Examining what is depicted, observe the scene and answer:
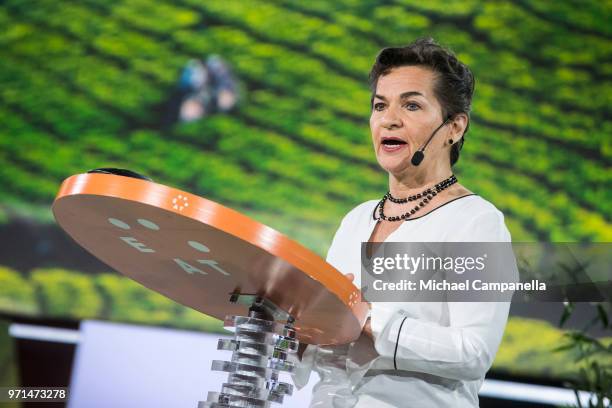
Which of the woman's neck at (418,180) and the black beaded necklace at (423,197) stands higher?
the woman's neck at (418,180)

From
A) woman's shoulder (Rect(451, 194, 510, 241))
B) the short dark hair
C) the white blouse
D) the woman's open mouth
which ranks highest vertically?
the short dark hair

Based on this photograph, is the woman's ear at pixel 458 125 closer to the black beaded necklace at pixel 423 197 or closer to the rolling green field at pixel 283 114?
the black beaded necklace at pixel 423 197

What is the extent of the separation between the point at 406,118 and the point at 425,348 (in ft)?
1.94

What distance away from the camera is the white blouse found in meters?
1.41

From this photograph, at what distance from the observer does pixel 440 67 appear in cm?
179

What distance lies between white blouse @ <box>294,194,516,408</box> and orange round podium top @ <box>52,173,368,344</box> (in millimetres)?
95

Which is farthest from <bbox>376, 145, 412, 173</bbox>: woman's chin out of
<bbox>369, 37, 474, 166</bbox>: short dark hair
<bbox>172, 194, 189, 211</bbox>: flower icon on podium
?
<bbox>172, 194, 189, 211</bbox>: flower icon on podium

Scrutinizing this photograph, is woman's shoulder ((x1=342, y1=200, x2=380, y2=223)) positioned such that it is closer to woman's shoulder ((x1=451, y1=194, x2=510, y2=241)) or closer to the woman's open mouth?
the woman's open mouth

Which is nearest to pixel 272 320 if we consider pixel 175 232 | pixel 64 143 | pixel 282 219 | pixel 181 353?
pixel 175 232

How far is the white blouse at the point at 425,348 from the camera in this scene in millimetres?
1414

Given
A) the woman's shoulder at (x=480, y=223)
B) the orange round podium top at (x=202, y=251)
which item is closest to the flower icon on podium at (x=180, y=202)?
the orange round podium top at (x=202, y=251)

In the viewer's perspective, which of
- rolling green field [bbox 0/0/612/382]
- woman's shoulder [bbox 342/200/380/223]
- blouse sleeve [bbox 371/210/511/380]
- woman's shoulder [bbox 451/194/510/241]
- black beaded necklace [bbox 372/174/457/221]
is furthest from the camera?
rolling green field [bbox 0/0/612/382]

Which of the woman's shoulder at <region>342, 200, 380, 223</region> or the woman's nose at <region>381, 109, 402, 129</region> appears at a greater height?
the woman's nose at <region>381, 109, 402, 129</region>

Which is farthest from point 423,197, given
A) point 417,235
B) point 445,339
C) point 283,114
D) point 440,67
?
point 283,114
